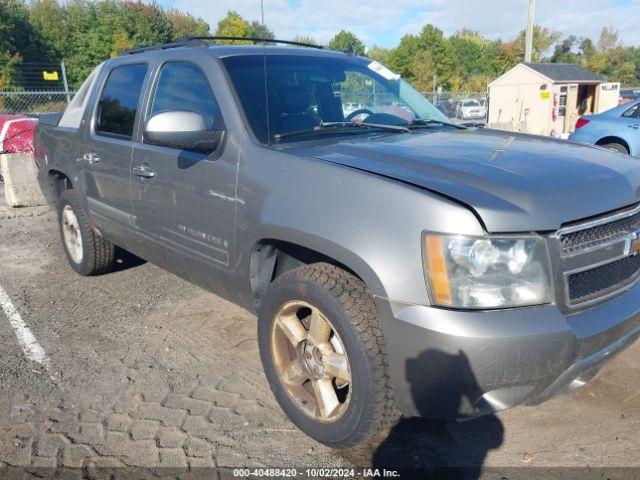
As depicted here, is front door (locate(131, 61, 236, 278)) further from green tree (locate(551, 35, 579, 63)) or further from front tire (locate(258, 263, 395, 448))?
green tree (locate(551, 35, 579, 63))

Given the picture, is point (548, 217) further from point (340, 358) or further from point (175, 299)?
point (175, 299)

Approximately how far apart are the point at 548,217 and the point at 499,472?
1.17 meters

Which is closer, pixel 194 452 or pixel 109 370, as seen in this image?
pixel 194 452

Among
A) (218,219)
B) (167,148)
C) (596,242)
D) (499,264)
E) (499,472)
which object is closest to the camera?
(499,264)

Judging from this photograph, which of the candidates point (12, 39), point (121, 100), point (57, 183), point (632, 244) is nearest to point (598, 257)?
point (632, 244)

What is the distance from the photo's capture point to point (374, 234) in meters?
2.13

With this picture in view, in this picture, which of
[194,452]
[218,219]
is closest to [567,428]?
[194,452]

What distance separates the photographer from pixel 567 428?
8.84 ft

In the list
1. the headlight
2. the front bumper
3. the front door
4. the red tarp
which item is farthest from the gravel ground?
the red tarp

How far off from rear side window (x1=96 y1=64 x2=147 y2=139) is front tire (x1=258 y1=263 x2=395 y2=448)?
1.91m

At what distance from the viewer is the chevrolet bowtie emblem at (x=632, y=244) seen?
235 cm

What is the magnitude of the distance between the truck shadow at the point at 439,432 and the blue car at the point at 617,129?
300 inches

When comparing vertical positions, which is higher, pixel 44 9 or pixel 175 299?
pixel 44 9

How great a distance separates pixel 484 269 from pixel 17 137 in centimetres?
909
